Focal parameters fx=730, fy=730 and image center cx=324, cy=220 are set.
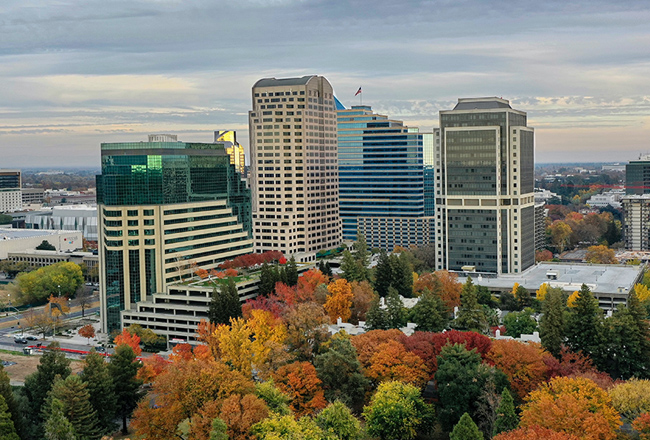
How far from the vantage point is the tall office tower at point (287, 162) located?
13462 cm

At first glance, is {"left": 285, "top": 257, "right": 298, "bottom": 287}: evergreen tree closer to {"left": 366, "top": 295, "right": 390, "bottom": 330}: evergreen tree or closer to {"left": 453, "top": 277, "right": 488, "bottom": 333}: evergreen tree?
{"left": 366, "top": 295, "right": 390, "bottom": 330}: evergreen tree

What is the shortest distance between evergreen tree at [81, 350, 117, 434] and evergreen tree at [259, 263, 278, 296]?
34.2 meters

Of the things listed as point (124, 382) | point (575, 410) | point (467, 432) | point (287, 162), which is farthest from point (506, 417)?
point (287, 162)

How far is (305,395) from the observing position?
63.3 meters

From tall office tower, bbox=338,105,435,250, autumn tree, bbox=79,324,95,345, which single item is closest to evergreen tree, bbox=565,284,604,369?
autumn tree, bbox=79,324,95,345

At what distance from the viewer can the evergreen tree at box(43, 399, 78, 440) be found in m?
55.3

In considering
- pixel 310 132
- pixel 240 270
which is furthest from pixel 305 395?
pixel 310 132

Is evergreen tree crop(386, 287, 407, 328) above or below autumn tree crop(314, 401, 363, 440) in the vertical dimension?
above

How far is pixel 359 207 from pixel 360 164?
10049 mm

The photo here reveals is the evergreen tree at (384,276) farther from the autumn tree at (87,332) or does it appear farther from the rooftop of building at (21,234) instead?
the rooftop of building at (21,234)

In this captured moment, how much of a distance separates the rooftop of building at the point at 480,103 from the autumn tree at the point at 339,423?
74.8m

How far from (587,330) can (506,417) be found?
17827 mm

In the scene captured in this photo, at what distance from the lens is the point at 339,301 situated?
9281cm

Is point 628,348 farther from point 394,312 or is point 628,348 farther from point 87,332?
point 87,332
